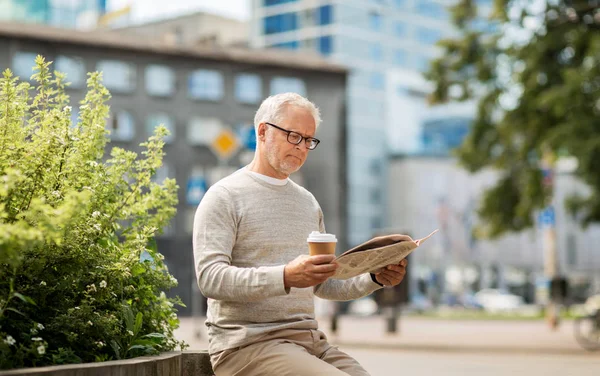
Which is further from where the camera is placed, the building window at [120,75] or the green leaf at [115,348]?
the building window at [120,75]

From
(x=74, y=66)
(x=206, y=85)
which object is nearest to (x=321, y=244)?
(x=74, y=66)

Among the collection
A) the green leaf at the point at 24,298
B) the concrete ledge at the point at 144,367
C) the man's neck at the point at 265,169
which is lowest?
the concrete ledge at the point at 144,367

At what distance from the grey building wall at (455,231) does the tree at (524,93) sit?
204ft

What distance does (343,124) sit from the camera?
72.8 meters

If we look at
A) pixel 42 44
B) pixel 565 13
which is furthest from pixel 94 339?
pixel 42 44

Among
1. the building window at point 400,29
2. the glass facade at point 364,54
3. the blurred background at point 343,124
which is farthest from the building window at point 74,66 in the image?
the building window at point 400,29

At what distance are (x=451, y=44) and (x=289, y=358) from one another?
2091 cm

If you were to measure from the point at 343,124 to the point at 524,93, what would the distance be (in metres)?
51.3

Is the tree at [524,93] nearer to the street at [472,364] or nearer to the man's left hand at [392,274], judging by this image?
the street at [472,364]

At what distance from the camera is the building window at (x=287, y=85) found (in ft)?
234

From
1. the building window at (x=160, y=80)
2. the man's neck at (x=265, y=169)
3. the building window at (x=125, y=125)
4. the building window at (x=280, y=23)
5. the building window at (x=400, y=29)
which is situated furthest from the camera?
the building window at (x=400, y=29)

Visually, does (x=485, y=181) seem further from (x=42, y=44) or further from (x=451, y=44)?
(x=451, y=44)

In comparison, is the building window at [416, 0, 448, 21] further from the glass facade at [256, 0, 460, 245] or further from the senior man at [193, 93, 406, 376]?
the senior man at [193, 93, 406, 376]

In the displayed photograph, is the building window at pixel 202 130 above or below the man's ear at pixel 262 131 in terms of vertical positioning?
above
